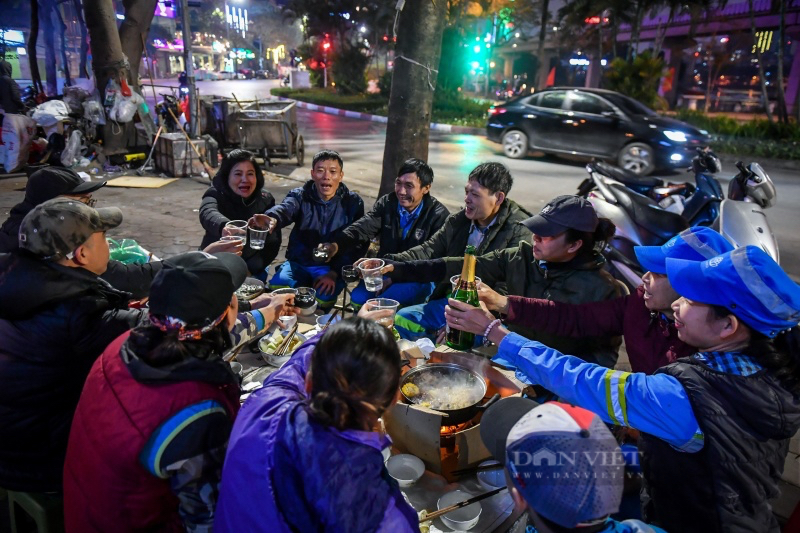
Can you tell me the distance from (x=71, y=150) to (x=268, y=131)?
411 cm

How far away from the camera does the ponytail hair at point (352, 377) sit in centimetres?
136

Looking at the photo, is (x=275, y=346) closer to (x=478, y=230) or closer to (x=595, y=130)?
(x=478, y=230)

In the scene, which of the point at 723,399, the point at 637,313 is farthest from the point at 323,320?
the point at 723,399

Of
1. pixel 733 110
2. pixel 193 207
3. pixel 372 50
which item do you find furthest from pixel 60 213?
pixel 372 50

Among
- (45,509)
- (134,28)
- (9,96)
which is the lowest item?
(45,509)

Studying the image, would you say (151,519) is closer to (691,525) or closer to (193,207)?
(691,525)

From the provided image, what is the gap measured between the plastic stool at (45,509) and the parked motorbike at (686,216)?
4.38m

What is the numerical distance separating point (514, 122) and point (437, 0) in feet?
27.1

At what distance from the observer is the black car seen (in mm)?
11016

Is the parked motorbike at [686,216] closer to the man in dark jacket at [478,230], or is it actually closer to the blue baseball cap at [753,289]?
the man in dark jacket at [478,230]

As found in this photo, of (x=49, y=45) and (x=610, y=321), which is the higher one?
(x=49, y=45)

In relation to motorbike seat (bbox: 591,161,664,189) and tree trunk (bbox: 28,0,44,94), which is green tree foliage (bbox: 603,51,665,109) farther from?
tree trunk (bbox: 28,0,44,94)

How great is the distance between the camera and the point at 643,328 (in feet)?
8.57

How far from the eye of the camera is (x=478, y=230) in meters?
3.97
